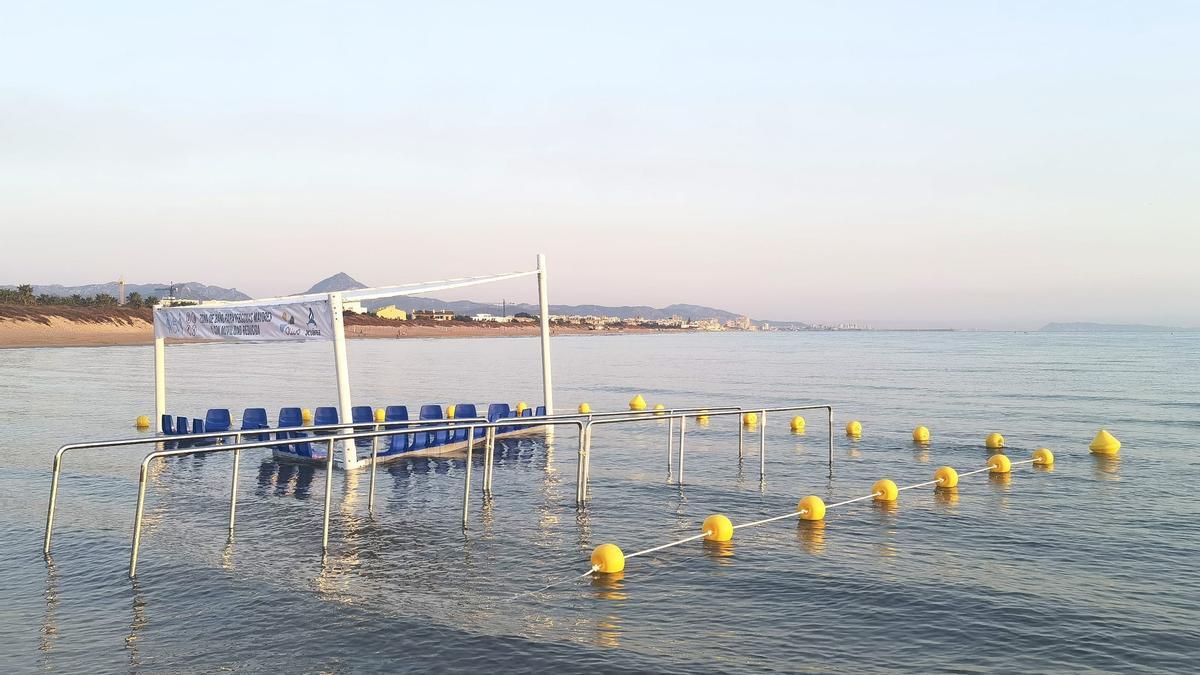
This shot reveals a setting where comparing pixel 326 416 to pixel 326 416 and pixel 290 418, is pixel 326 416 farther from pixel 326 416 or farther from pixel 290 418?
pixel 290 418

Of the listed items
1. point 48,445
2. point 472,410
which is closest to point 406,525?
point 472,410

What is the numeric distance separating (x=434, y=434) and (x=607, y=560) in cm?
947

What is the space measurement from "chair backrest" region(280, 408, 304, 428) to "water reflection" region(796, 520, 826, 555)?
1012 centimetres

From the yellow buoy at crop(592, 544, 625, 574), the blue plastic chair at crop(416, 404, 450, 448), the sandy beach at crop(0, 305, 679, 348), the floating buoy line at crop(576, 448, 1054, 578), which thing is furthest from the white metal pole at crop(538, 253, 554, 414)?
the sandy beach at crop(0, 305, 679, 348)

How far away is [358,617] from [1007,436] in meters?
21.6

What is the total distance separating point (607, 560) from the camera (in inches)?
416

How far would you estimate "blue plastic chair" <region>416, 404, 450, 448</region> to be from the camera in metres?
19.4

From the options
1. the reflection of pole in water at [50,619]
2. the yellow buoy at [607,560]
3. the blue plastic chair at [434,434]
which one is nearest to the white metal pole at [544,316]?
the blue plastic chair at [434,434]

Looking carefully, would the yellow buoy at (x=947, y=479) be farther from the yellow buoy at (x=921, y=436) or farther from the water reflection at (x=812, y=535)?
the yellow buoy at (x=921, y=436)

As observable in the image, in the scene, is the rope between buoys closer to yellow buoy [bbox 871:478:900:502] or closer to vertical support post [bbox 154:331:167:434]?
yellow buoy [bbox 871:478:900:502]

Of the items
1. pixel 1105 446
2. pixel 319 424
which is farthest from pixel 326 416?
pixel 1105 446

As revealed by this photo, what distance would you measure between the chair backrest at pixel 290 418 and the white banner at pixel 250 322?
152 centimetres

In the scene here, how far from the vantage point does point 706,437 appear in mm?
24922

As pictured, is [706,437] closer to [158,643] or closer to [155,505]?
[155,505]
